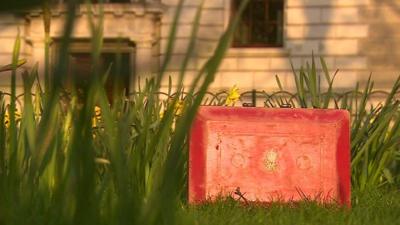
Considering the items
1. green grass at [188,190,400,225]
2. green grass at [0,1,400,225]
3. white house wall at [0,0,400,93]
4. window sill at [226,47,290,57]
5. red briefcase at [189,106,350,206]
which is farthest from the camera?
window sill at [226,47,290,57]

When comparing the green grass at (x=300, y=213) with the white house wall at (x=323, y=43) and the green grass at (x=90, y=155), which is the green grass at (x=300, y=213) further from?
the white house wall at (x=323, y=43)

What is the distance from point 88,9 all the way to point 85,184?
22 cm

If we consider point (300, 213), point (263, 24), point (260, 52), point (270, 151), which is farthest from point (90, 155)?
point (263, 24)

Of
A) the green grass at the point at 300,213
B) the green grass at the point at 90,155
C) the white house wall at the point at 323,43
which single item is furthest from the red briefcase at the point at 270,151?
the white house wall at the point at 323,43

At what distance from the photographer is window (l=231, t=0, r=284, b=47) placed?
1717cm

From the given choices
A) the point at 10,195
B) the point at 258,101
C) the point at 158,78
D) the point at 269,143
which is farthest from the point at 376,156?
the point at 258,101

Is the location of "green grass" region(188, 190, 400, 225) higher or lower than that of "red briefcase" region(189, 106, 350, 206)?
lower

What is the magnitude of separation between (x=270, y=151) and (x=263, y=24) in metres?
13.5

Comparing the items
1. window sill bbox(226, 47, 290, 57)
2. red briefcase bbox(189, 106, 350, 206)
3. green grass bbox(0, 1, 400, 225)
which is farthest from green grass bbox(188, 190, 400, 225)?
window sill bbox(226, 47, 290, 57)

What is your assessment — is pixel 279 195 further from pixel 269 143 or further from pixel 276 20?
pixel 276 20

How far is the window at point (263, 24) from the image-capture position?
17.2 meters

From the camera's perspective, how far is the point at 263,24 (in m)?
17.5

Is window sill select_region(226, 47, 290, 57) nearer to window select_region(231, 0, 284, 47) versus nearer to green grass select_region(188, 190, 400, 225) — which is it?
window select_region(231, 0, 284, 47)

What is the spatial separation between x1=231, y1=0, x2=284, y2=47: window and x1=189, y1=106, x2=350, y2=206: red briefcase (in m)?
13.0
